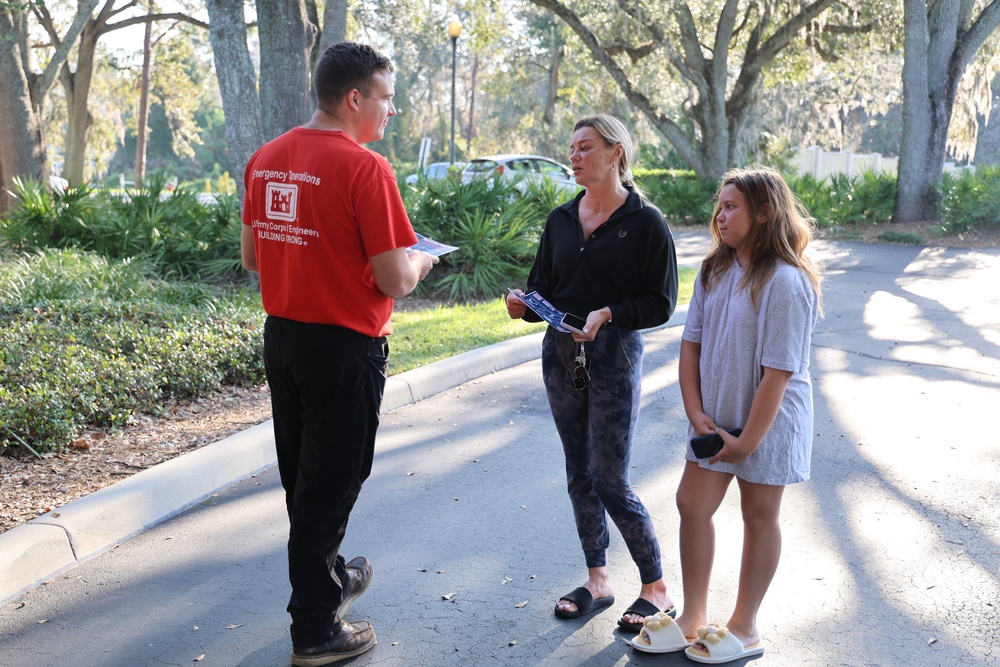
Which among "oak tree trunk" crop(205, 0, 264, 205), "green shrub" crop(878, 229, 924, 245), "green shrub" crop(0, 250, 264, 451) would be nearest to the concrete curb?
"green shrub" crop(0, 250, 264, 451)

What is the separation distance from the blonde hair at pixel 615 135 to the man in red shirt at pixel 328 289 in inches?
31.8

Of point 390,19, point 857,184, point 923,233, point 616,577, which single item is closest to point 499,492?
point 616,577

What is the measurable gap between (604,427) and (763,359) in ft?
2.40

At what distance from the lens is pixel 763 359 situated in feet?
10.4

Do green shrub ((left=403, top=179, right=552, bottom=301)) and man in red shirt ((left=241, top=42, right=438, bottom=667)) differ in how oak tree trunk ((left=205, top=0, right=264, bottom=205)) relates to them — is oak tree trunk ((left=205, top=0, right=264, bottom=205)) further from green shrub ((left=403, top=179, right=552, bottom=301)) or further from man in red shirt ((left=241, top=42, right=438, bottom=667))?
man in red shirt ((left=241, top=42, right=438, bottom=667))

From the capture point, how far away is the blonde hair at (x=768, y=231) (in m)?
3.22

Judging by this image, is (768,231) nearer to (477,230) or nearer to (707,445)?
(707,445)

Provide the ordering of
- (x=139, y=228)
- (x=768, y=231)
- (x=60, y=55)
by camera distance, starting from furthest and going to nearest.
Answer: (x=60, y=55), (x=139, y=228), (x=768, y=231)

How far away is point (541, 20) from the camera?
39.5 m

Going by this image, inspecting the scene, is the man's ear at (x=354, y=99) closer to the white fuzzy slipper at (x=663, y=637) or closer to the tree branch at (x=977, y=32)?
the white fuzzy slipper at (x=663, y=637)

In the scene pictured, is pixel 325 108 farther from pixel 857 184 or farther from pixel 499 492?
pixel 857 184

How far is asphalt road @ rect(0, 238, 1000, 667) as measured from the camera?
363 cm

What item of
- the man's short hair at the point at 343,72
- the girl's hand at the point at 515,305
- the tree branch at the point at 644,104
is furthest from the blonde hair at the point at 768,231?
the tree branch at the point at 644,104

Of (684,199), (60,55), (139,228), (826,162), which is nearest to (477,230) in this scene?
(139,228)
